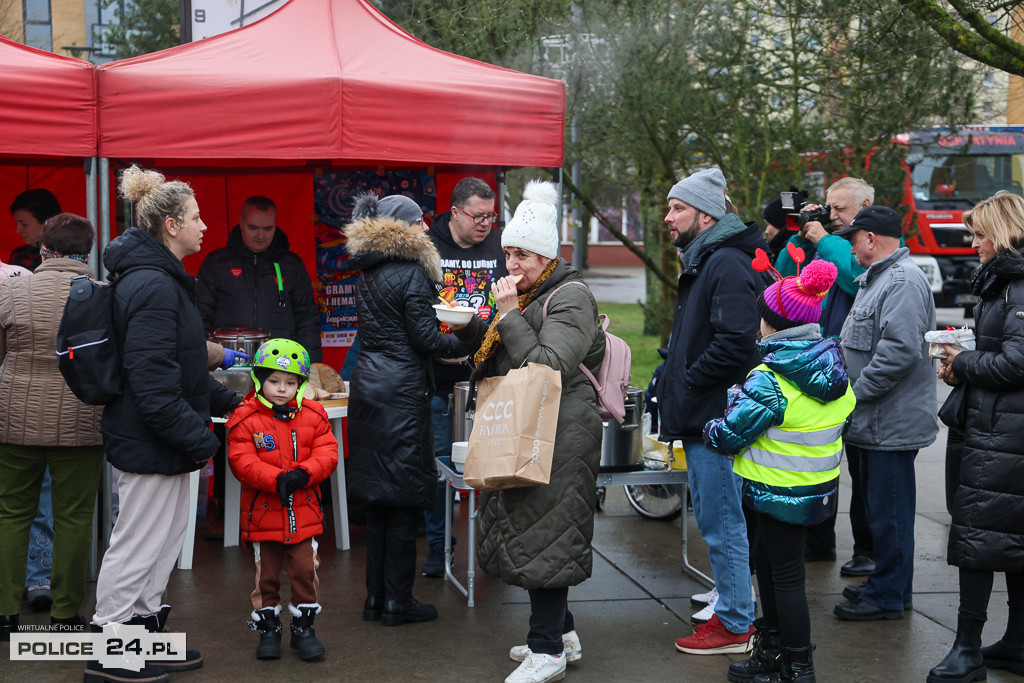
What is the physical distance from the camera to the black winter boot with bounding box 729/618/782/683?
4062mm

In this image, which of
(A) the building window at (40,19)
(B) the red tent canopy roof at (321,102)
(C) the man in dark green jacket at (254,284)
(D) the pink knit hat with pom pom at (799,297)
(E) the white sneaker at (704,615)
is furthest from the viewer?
(A) the building window at (40,19)

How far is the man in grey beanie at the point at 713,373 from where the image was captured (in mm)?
4293

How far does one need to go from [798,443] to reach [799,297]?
1.78 ft

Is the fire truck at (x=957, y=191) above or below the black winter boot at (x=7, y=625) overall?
above

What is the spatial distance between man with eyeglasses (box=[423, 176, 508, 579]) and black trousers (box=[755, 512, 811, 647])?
2.05 m

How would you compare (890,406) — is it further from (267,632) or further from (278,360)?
(267,632)

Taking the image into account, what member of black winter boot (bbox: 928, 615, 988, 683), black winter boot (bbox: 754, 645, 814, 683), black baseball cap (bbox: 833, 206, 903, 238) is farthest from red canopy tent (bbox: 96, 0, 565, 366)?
black winter boot (bbox: 928, 615, 988, 683)

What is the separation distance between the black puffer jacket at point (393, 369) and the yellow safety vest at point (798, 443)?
1541 mm

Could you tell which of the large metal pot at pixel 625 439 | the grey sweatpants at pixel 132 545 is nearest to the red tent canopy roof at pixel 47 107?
the grey sweatpants at pixel 132 545

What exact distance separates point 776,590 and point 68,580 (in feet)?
9.73

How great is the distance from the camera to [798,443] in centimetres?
380

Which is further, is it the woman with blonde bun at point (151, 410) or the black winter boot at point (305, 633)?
the black winter boot at point (305, 633)

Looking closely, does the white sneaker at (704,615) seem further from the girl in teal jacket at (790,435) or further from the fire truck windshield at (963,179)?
the fire truck windshield at (963,179)

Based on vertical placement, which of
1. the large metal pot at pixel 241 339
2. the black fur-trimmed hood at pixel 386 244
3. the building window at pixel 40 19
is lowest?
the large metal pot at pixel 241 339
